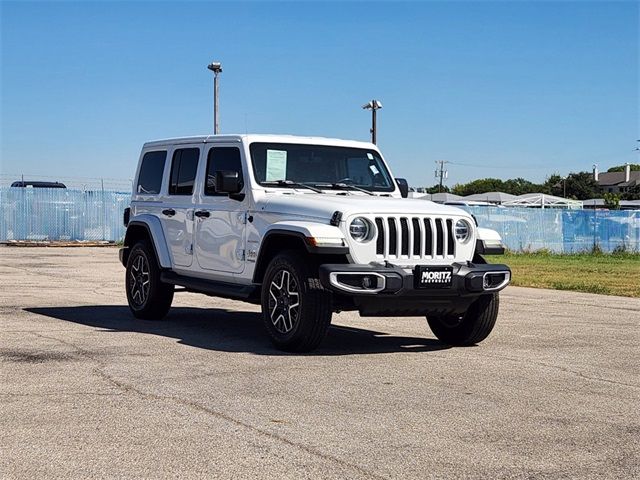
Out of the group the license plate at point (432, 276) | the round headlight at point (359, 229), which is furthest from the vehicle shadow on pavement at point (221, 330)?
the round headlight at point (359, 229)

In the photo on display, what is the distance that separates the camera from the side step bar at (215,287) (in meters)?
9.59

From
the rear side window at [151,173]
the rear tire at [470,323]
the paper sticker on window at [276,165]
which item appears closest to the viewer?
the rear tire at [470,323]

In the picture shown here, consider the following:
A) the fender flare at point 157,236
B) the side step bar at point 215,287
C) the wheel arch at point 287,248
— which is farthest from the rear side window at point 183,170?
the wheel arch at point 287,248

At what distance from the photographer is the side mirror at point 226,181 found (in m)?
9.73

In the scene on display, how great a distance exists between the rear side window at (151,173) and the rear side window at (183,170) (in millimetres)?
310

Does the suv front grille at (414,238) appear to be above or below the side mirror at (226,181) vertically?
below

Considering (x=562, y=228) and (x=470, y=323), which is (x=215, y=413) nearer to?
(x=470, y=323)

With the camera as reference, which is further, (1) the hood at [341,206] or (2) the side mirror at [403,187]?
(2) the side mirror at [403,187]

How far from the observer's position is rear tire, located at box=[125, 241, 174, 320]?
11352 mm

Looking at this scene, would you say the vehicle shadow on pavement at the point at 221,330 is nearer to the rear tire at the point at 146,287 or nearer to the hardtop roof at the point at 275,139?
the rear tire at the point at 146,287

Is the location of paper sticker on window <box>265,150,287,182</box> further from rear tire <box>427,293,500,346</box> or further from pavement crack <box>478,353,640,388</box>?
pavement crack <box>478,353,640,388</box>

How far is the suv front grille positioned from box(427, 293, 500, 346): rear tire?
73 cm

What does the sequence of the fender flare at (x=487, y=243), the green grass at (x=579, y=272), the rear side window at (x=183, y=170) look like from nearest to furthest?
the fender flare at (x=487, y=243) < the rear side window at (x=183, y=170) < the green grass at (x=579, y=272)

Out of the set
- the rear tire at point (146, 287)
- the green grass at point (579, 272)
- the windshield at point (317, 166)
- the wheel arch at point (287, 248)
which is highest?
the windshield at point (317, 166)
